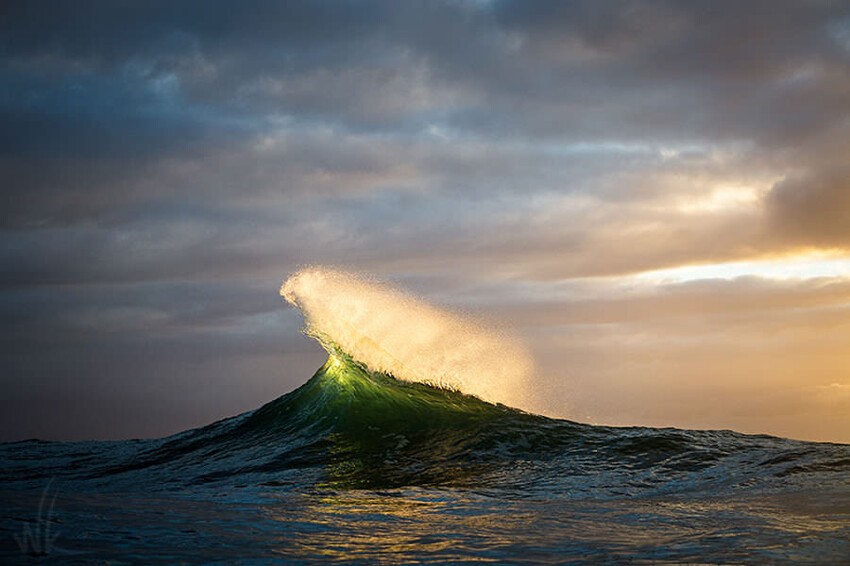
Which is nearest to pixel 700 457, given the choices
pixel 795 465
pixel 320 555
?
pixel 795 465

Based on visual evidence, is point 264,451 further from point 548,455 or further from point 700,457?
point 700,457

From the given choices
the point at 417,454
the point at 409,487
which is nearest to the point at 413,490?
the point at 409,487

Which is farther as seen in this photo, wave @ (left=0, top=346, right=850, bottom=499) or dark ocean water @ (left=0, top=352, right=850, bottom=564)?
wave @ (left=0, top=346, right=850, bottom=499)

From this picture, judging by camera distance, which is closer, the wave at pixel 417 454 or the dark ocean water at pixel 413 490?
the dark ocean water at pixel 413 490

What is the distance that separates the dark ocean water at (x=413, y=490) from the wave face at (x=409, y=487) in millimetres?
45

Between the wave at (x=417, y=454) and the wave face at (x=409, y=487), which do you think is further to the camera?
the wave at (x=417, y=454)

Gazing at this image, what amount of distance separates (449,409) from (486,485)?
703 cm

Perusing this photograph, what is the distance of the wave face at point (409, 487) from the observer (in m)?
6.23

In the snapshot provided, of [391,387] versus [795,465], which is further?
[391,387]

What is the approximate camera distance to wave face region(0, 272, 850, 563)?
6.23 metres

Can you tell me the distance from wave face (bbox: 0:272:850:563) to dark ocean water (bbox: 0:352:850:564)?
4cm

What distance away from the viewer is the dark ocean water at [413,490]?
20.2 feet

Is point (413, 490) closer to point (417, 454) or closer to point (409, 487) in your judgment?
point (409, 487)

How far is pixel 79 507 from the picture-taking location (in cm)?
813
